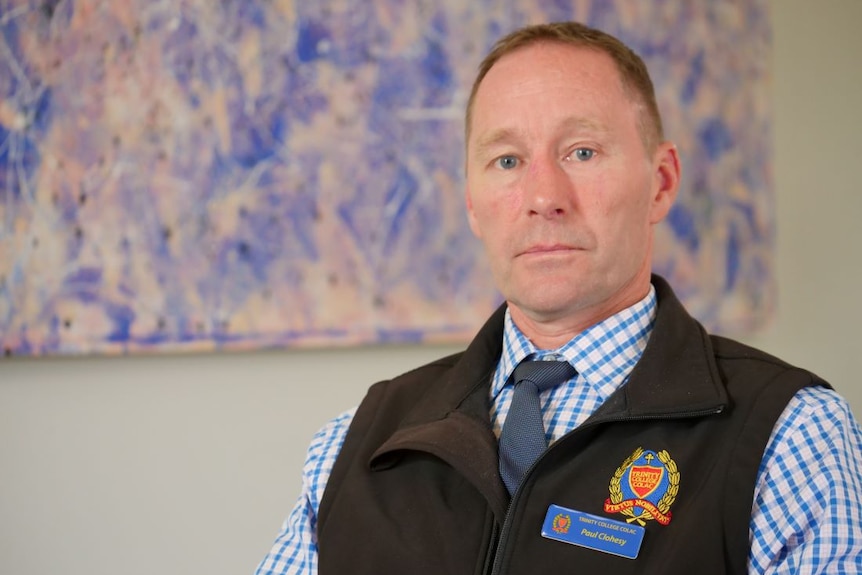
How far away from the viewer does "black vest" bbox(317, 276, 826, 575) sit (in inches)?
42.4

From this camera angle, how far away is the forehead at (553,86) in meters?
1.33

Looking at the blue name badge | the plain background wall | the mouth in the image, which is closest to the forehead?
the mouth

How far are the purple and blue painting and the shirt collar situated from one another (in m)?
0.77

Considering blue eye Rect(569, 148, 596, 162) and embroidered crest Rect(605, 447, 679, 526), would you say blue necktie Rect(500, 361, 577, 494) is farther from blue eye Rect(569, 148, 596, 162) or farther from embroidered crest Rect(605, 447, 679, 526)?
blue eye Rect(569, 148, 596, 162)

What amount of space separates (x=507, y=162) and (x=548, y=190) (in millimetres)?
109

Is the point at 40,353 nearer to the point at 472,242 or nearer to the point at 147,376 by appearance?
the point at 147,376

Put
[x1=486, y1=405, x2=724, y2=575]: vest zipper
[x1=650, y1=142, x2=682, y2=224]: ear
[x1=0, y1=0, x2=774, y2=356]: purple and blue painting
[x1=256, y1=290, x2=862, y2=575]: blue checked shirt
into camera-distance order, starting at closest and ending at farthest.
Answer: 1. [x1=256, y1=290, x2=862, y2=575]: blue checked shirt
2. [x1=486, y1=405, x2=724, y2=575]: vest zipper
3. [x1=650, y1=142, x2=682, y2=224]: ear
4. [x1=0, y1=0, x2=774, y2=356]: purple and blue painting

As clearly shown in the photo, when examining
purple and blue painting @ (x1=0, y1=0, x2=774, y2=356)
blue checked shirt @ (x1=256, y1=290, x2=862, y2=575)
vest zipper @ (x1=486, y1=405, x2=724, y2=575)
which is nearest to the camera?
blue checked shirt @ (x1=256, y1=290, x2=862, y2=575)

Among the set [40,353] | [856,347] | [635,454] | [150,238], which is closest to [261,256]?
[150,238]

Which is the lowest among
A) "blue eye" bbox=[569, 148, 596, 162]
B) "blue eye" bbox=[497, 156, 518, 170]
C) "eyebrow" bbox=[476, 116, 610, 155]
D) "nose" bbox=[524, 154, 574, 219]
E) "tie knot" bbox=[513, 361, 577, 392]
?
"tie knot" bbox=[513, 361, 577, 392]

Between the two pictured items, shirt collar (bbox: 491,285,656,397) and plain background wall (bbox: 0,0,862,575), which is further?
plain background wall (bbox: 0,0,862,575)

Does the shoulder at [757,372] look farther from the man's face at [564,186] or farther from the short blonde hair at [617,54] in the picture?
the short blonde hair at [617,54]

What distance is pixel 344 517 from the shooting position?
128 cm

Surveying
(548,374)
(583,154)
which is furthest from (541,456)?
(583,154)
